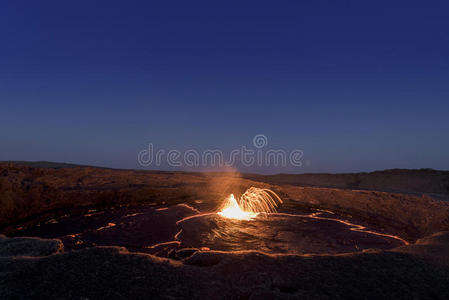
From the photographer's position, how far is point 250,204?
932 cm

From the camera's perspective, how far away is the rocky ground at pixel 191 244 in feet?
9.15

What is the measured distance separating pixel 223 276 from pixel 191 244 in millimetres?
2388

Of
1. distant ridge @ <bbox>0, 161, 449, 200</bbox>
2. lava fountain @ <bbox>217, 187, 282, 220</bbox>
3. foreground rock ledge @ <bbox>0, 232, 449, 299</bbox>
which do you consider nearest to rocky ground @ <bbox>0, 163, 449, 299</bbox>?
foreground rock ledge @ <bbox>0, 232, 449, 299</bbox>

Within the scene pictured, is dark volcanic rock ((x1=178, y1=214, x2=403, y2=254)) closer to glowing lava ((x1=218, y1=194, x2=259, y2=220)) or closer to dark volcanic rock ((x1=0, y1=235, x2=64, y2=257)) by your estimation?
glowing lava ((x1=218, y1=194, x2=259, y2=220))

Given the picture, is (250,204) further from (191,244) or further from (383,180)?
(383,180)

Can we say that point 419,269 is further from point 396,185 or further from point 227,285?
point 396,185

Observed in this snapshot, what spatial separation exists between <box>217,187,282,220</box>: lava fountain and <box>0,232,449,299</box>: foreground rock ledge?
4.26 meters

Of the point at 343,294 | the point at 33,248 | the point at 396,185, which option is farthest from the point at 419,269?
the point at 396,185

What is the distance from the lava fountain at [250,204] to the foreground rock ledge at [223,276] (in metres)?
4.26

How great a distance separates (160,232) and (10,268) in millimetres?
3266

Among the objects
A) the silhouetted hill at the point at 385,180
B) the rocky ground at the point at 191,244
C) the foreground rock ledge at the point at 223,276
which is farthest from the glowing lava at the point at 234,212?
the silhouetted hill at the point at 385,180

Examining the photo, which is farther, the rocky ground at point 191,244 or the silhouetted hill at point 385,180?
the silhouetted hill at point 385,180

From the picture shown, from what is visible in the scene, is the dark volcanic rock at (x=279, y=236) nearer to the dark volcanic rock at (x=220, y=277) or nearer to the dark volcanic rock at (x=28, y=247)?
the dark volcanic rock at (x=220, y=277)

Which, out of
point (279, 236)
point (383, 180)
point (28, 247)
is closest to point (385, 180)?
point (383, 180)
